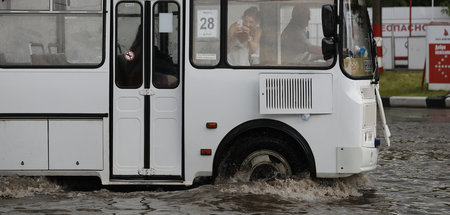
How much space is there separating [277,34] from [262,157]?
126 centimetres

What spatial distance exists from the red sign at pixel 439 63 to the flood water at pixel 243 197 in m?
13.3

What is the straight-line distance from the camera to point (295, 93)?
9281 mm

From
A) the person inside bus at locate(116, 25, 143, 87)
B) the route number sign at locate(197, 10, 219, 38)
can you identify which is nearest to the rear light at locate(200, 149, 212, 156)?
the person inside bus at locate(116, 25, 143, 87)

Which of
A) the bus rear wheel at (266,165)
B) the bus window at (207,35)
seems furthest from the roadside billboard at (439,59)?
the bus window at (207,35)

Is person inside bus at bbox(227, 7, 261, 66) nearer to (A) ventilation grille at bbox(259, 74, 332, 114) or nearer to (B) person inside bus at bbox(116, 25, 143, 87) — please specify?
(A) ventilation grille at bbox(259, 74, 332, 114)

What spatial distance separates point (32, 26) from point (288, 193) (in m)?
3.13

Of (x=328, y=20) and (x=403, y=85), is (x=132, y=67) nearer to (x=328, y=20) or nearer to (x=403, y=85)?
(x=328, y=20)

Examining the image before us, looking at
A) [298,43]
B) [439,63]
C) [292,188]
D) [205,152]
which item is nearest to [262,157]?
[292,188]

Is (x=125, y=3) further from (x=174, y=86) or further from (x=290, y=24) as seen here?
(x=290, y=24)

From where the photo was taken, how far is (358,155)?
9.29 m

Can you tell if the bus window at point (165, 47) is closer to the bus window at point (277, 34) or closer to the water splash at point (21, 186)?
the bus window at point (277, 34)

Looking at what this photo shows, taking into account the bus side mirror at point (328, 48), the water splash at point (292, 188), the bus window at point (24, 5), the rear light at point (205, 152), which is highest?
the bus window at point (24, 5)

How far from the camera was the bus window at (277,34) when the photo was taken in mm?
9336

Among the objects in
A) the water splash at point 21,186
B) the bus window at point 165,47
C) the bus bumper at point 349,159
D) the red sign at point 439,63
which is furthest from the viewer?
the red sign at point 439,63
